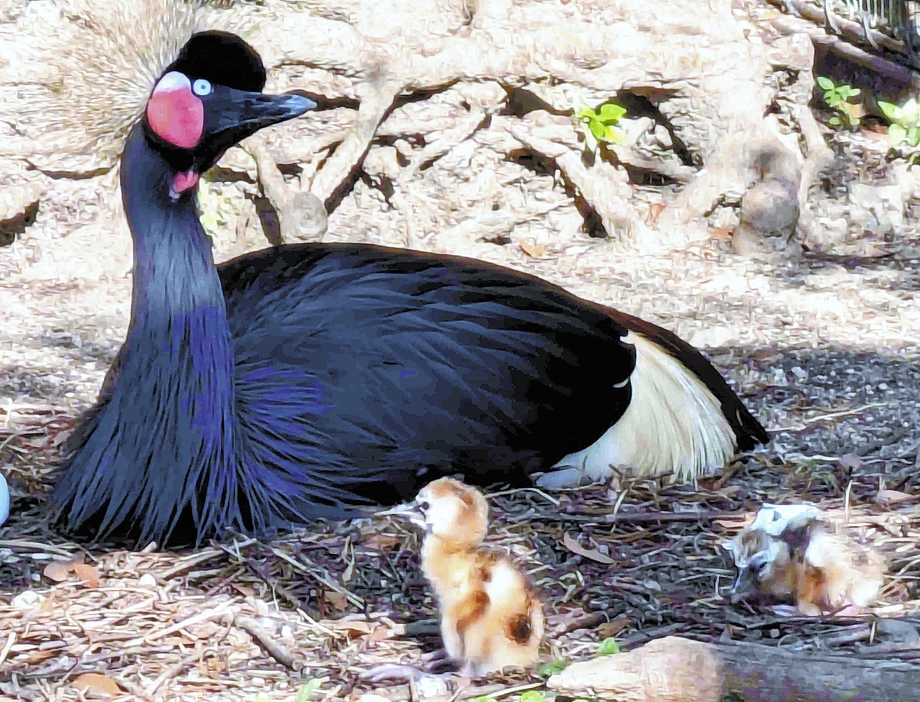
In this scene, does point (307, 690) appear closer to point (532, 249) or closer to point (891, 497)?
point (891, 497)

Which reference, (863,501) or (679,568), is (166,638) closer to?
(679,568)

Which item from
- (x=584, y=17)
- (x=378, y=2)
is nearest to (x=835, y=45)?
(x=584, y=17)

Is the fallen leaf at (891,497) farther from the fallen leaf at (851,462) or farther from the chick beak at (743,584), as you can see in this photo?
the chick beak at (743,584)

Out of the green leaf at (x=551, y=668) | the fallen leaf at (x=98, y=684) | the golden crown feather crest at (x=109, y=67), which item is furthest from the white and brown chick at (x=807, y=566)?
the golden crown feather crest at (x=109, y=67)

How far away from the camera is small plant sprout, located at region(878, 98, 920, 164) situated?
651 centimetres

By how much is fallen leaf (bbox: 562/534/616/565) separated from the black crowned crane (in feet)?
1.06

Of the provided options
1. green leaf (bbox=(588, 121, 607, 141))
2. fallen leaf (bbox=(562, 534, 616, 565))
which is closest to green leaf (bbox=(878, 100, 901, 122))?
green leaf (bbox=(588, 121, 607, 141))

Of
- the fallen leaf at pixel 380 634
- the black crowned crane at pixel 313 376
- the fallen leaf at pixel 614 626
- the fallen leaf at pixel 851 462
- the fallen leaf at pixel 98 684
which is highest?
the black crowned crane at pixel 313 376

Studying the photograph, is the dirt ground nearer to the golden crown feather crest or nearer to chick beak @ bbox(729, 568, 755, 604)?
chick beak @ bbox(729, 568, 755, 604)

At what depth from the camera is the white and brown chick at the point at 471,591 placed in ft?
7.28

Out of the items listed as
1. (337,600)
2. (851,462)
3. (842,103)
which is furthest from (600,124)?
(337,600)

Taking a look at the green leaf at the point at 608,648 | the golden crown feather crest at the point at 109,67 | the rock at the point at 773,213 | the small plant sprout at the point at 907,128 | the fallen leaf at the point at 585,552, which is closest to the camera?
the green leaf at the point at 608,648

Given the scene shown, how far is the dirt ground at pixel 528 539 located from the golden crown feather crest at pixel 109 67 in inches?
32.2

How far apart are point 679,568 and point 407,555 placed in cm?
54
